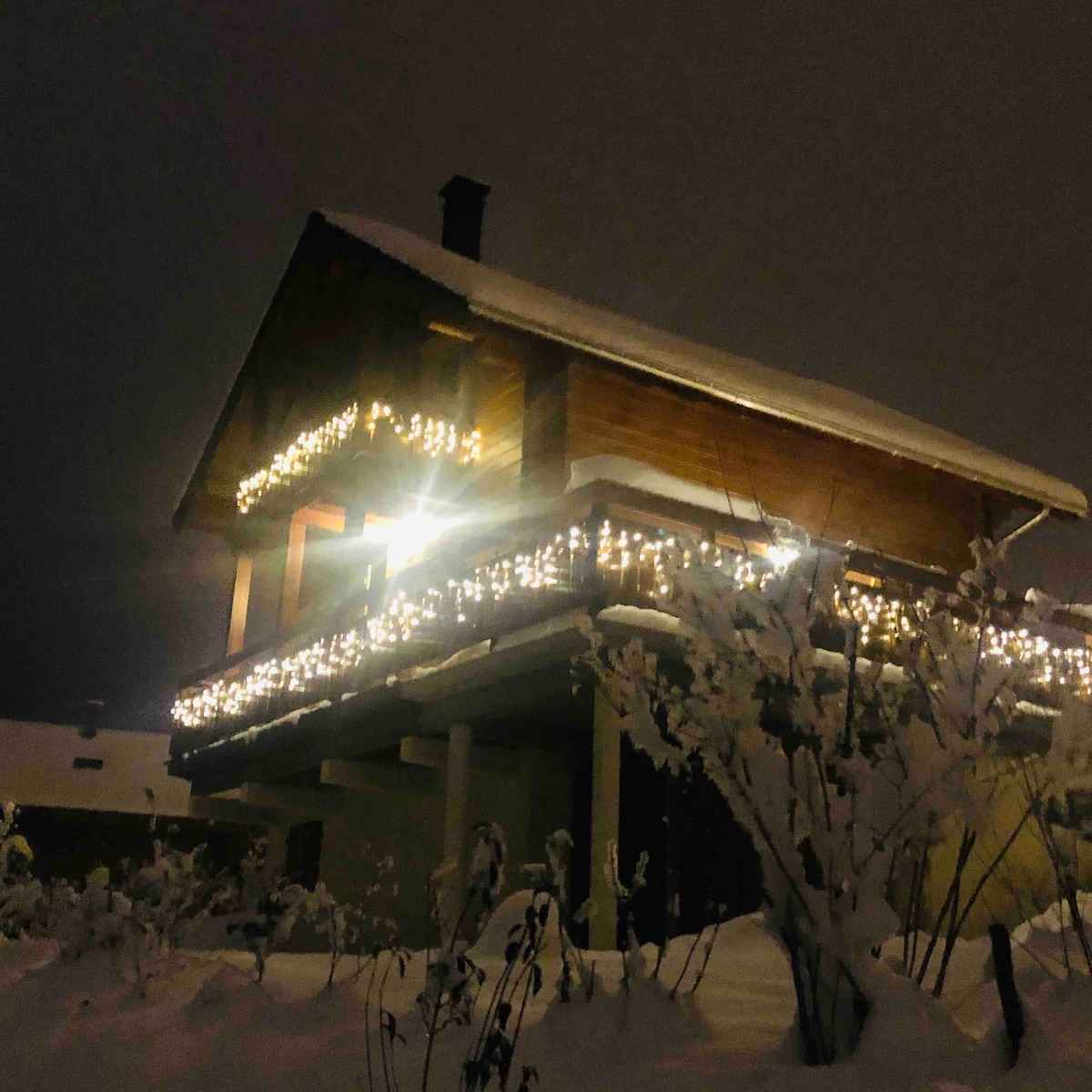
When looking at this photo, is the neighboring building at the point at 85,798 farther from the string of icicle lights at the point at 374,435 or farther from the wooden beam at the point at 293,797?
the string of icicle lights at the point at 374,435

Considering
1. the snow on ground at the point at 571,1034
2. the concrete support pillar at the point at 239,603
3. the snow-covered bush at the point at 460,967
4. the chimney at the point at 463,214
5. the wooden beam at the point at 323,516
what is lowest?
the snow on ground at the point at 571,1034

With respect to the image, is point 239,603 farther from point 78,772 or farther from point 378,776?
point 78,772

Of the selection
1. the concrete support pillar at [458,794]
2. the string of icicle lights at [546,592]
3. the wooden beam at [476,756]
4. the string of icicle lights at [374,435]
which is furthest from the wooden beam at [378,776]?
the string of icicle lights at [374,435]

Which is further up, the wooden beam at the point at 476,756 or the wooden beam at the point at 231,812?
the wooden beam at the point at 476,756

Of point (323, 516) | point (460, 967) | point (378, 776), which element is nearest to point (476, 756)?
point (378, 776)

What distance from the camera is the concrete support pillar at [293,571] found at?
14648mm

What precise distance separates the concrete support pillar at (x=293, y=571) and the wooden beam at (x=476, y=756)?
449cm

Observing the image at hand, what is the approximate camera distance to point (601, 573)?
315 inches

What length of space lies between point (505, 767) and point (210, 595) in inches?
1853

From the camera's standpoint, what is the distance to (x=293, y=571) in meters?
15.1

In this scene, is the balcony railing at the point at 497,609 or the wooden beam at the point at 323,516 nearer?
the balcony railing at the point at 497,609

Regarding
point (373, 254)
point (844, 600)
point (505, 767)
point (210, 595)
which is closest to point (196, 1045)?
point (844, 600)

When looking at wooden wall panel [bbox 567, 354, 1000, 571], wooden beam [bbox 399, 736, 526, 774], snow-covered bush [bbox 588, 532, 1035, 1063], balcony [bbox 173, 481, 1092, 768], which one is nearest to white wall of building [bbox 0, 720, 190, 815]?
balcony [bbox 173, 481, 1092, 768]

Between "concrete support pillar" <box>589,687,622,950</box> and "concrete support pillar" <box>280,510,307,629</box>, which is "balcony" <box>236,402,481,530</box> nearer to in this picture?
"concrete support pillar" <box>280,510,307,629</box>
